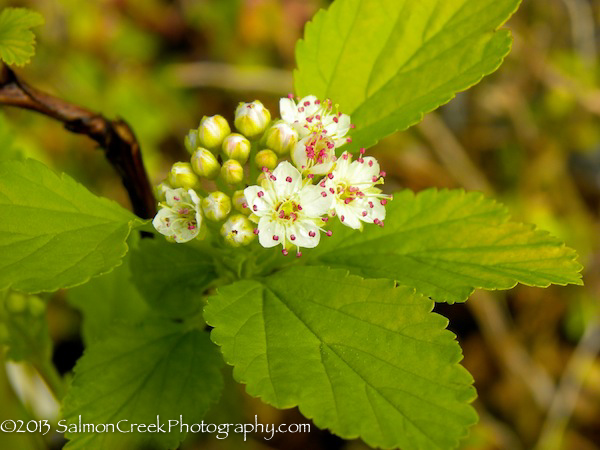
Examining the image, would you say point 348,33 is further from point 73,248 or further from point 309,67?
point 73,248

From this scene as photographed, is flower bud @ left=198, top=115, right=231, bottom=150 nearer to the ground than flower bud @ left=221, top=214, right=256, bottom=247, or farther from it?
farther from it

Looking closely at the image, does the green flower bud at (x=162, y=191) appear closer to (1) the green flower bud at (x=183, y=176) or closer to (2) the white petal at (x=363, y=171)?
(1) the green flower bud at (x=183, y=176)

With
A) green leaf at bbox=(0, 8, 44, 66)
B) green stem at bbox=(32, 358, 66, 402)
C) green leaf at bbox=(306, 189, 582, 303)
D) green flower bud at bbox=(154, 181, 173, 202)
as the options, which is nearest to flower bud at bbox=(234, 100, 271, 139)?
green flower bud at bbox=(154, 181, 173, 202)

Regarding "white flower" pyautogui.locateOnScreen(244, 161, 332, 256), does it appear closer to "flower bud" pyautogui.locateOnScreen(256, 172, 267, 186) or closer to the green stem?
"flower bud" pyautogui.locateOnScreen(256, 172, 267, 186)

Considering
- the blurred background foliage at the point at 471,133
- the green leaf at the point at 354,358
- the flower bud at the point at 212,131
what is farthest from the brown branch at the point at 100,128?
the blurred background foliage at the point at 471,133

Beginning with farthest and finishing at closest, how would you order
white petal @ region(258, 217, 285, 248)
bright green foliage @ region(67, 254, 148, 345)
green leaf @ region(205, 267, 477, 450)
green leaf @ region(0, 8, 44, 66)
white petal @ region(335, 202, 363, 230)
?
bright green foliage @ region(67, 254, 148, 345), white petal @ region(335, 202, 363, 230), white petal @ region(258, 217, 285, 248), green leaf @ region(0, 8, 44, 66), green leaf @ region(205, 267, 477, 450)

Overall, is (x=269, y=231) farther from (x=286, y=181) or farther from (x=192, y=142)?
(x=192, y=142)

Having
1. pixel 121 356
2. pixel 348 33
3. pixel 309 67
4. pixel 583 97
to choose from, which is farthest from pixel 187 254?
pixel 583 97
